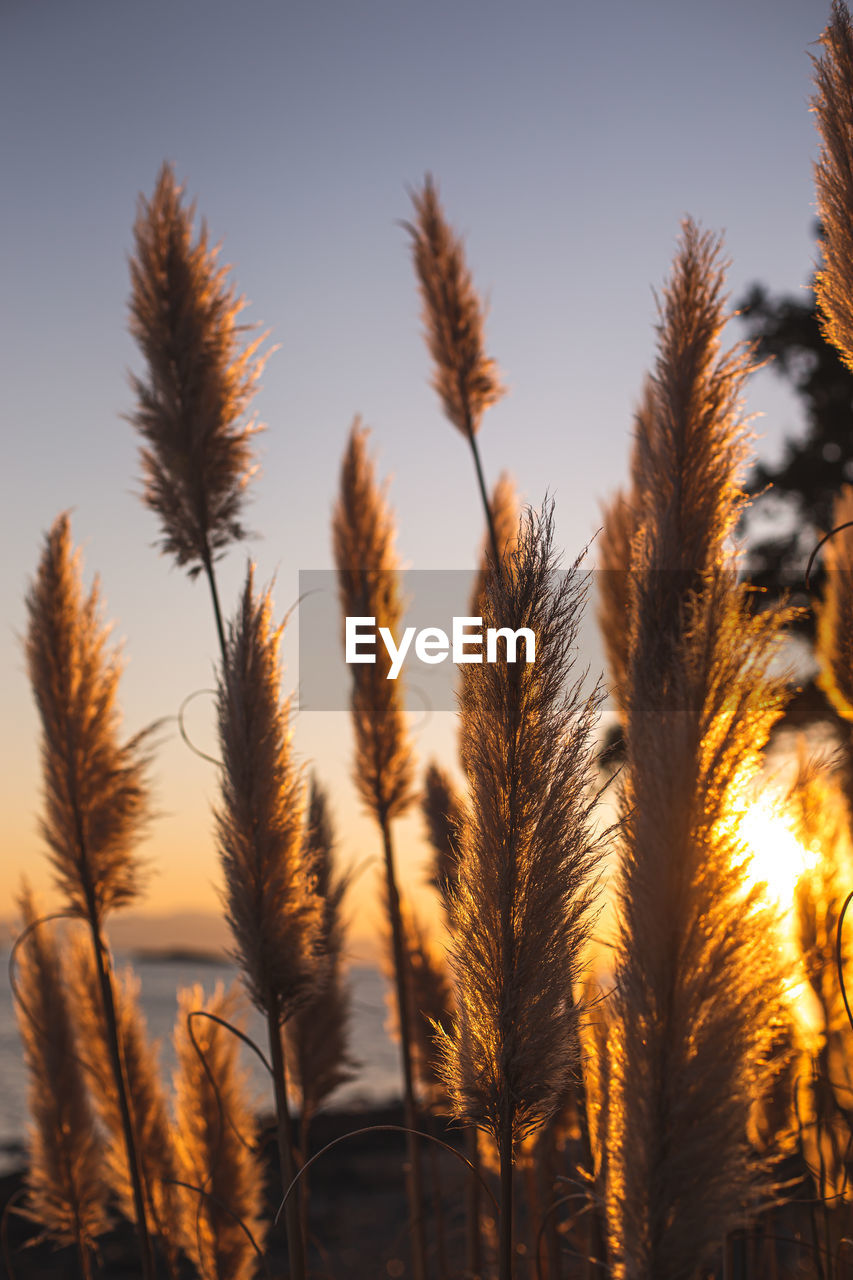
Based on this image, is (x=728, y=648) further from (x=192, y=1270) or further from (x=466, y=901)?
(x=192, y=1270)

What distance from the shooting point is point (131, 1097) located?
362 centimetres

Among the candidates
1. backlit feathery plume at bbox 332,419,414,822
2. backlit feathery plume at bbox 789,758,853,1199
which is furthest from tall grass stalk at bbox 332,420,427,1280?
backlit feathery plume at bbox 789,758,853,1199

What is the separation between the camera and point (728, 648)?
1.43m

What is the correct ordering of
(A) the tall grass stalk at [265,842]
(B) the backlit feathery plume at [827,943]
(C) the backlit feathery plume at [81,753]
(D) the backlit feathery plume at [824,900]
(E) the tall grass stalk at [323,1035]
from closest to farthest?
1. (A) the tall grass stalk at [265,842]
2. (B) the backlit feathery plume at [827,943]
3. (D) the backlit feathery plume at [824,900]
4. (C) the backlit feathery plume at [81,753]
5. (E) the tall grass stalk at [323,1035]

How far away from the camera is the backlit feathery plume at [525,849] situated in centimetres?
144

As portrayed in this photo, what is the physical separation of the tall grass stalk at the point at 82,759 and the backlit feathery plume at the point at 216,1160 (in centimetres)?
25

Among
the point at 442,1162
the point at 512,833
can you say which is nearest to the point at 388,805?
the point at 512,833

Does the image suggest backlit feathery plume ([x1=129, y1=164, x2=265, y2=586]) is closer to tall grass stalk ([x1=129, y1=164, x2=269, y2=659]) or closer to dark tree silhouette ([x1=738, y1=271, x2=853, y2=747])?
tall grass stalk ([x1=129, y1=164, x2=269, y2=659])

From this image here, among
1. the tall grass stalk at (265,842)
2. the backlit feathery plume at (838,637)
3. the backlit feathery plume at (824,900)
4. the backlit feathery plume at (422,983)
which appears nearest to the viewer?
the backlit feathery plume at (838,637)

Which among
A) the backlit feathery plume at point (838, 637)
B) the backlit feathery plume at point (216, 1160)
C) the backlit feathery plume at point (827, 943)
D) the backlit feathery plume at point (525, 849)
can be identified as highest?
the backlit feathery plume at point (838, 637)

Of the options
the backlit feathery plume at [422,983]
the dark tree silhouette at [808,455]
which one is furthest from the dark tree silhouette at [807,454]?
the backlit feathery plume at [422,983]

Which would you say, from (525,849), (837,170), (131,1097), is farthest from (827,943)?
(131,1097)

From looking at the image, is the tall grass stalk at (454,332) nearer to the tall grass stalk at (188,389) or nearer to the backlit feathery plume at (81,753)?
the tall grass stalk at (188,389)

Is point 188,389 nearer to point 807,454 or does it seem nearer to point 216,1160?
point 216,1160
